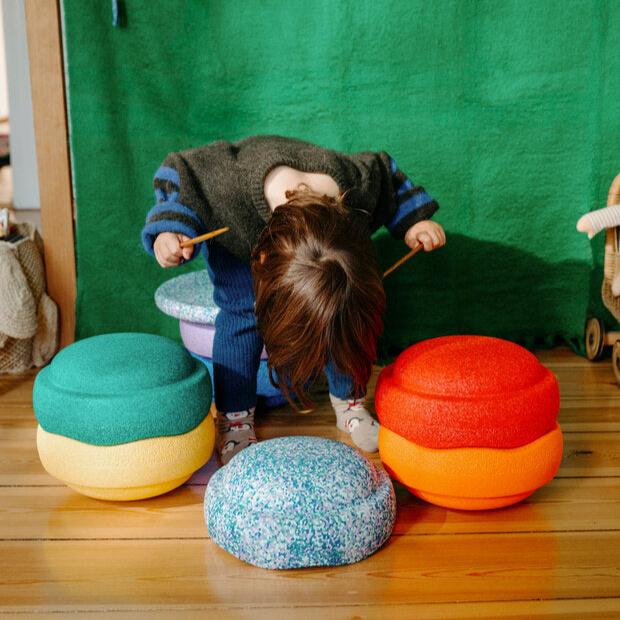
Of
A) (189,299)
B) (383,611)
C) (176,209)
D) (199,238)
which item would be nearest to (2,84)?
(189,299)

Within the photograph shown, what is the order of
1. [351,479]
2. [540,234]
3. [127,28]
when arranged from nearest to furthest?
1. [351,479]
2. [127,28]
3. [540,234]

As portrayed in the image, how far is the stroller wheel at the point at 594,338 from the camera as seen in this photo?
1.90m

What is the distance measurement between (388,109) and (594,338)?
0.76m

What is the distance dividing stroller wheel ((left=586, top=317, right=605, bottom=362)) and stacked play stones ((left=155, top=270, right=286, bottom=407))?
794 mm

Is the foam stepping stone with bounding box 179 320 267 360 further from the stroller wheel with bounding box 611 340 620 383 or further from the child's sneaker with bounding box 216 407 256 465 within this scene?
the stroller wheel with bounding box 611 340 620 383

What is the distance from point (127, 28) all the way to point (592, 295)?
1.32 metres

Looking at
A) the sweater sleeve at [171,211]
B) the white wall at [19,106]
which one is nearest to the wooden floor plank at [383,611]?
the sweater sleeve at [171,211]

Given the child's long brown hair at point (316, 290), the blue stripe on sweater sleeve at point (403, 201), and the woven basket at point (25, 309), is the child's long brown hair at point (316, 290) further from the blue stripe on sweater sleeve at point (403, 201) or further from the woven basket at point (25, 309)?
the woven basket at point (25, 309)

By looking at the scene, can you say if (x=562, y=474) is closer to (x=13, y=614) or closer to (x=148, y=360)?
(x=148, y=360)

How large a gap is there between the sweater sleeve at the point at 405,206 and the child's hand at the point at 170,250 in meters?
0.41

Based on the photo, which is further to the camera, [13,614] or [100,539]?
[100,539]

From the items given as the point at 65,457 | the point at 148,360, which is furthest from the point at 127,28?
the point at 65,457

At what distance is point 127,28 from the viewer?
1.81 metres

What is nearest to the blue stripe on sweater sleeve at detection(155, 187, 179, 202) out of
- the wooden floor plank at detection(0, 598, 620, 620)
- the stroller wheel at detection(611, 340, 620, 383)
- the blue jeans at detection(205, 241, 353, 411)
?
the blue jeans at detection(205, 241, 353, 411)
